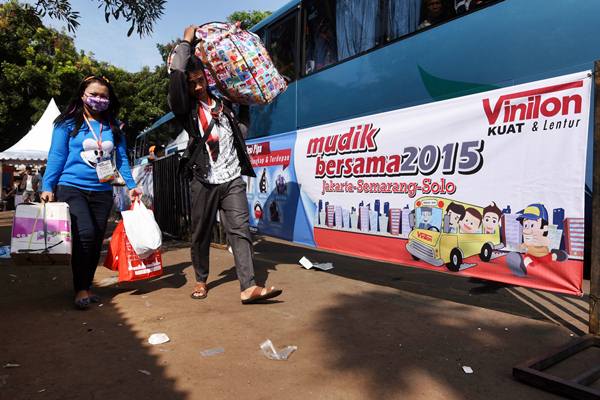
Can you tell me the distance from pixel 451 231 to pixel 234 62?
2283 millimetres

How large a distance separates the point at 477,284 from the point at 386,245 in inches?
60.4

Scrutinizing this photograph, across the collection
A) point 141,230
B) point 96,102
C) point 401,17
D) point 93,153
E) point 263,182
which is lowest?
point 141,230

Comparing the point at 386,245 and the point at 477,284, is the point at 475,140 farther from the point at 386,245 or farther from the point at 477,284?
the point at 477,284

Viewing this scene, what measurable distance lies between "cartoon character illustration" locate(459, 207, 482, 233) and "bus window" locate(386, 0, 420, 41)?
228cm

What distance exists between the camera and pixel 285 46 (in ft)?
20.0

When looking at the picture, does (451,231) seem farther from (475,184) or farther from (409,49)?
(409,49)

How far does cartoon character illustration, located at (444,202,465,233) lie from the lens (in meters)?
2.88

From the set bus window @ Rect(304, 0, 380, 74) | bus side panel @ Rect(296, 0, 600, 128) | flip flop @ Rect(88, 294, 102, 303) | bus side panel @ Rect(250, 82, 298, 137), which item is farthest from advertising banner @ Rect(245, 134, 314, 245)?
flip flop @ Rect(88, 294, 102, 303)

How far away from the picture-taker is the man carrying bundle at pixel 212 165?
3393mm

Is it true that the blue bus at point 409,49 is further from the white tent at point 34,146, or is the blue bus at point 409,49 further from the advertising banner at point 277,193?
the white tent at point 34,146

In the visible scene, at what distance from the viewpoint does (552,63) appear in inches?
127

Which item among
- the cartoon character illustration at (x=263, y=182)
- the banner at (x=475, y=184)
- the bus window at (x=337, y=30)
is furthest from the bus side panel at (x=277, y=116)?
the banner at (x=475, y=184)

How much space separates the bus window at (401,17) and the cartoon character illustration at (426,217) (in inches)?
84.1

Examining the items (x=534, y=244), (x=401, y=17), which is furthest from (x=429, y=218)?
(x=401, y=17)
